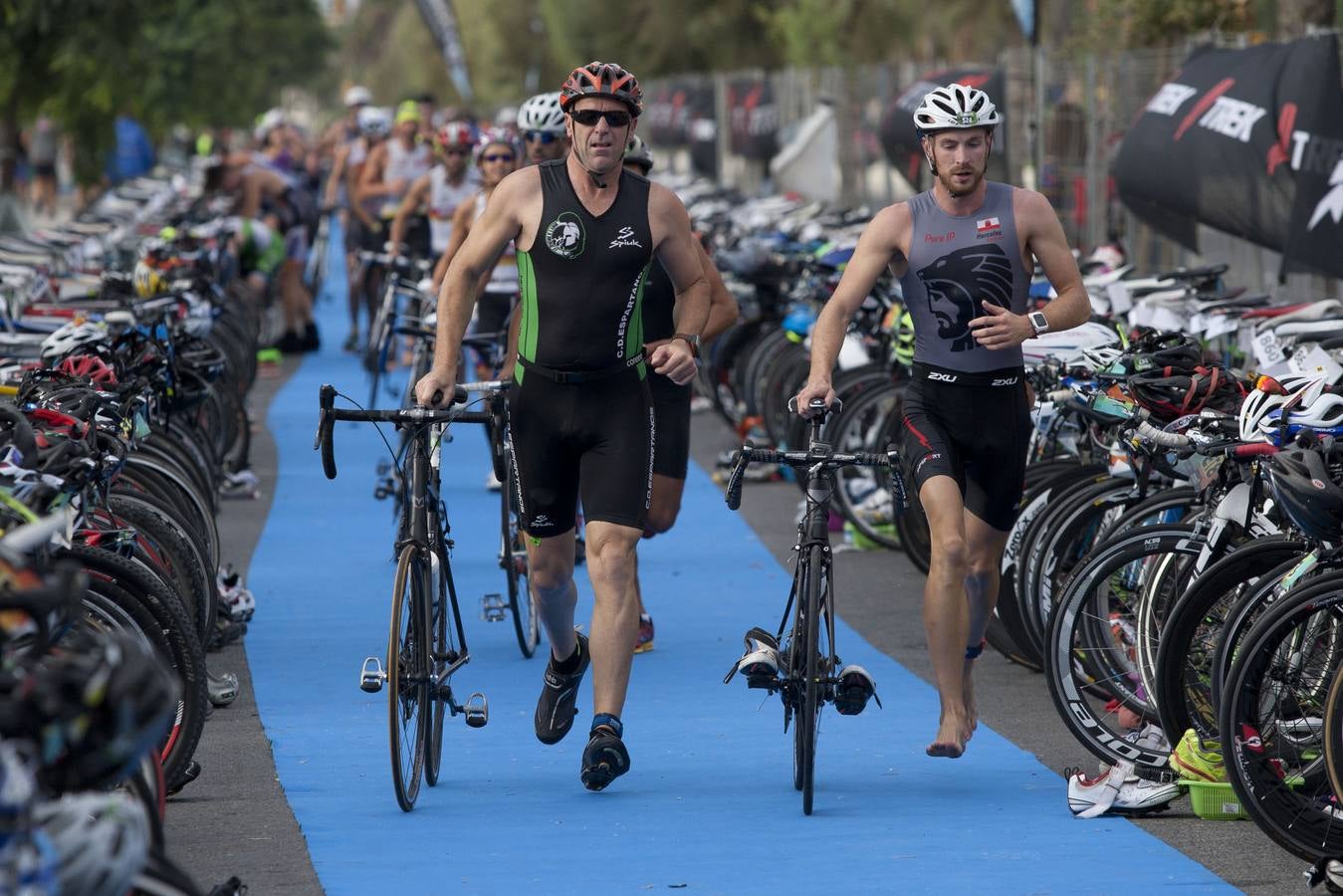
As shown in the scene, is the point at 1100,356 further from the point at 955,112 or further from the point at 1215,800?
the point at 1215,800

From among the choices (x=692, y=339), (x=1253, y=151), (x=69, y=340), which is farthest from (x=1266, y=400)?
(x=1253, y=151)

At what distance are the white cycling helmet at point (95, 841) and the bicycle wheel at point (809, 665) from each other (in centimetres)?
313

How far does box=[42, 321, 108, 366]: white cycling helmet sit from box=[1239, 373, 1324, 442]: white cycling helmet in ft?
15.1

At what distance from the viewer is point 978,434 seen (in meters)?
7.47

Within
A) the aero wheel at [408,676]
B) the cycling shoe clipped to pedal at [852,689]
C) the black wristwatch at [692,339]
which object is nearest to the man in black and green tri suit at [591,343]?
the black wristwatch at [692,339]

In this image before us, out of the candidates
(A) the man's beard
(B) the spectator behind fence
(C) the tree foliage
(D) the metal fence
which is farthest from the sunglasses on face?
(B) the spectator behind fence

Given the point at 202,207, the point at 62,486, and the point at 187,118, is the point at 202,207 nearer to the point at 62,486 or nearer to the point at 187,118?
the point at 62,486

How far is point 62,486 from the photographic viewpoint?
21.6ft

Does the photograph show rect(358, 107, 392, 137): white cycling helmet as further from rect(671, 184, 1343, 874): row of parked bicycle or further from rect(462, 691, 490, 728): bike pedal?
rect(462, 691, 490, 728): bike pedal

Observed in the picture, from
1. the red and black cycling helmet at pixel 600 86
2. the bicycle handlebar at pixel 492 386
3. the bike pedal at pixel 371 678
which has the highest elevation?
the red and black cycling helmet at pixel 600 86

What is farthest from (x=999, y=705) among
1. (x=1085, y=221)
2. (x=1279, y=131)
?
(x=1085, y=221)

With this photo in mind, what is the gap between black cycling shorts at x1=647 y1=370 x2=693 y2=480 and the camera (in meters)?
9.03

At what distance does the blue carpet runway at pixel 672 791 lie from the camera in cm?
630

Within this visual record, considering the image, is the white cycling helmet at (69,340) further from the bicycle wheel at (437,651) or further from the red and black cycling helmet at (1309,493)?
the red and black cycling helmet at (1309,493)
